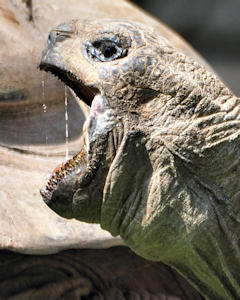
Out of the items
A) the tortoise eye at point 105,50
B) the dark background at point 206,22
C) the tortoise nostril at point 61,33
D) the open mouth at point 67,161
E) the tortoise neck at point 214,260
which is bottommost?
the tortoise neck at point 214,260

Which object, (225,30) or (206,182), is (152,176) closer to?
(206,182)

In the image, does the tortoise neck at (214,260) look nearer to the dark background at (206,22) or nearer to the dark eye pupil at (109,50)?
the dark eye pupil at (109,50)

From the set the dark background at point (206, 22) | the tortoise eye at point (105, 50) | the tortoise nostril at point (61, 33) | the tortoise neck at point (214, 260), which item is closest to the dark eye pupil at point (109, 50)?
the tortoise eye at point (105, 50)

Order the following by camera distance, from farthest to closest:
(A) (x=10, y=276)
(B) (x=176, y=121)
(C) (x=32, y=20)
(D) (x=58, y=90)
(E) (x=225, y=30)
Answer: (E) (x=225, y=30) → (C) (x=32, y=20) → (D) (x=58, y=90) → (A) (x=10, y=276) → (B) (x=176, y=121)

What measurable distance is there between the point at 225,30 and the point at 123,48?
4.58 m

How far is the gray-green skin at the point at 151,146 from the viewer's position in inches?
55.3

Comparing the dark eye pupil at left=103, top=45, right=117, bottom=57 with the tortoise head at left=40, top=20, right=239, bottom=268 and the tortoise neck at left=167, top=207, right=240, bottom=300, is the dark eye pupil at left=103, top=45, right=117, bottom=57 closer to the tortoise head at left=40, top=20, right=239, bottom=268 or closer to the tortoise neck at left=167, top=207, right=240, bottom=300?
the tortoise head at left=40, top=20, right=239, bottom=268

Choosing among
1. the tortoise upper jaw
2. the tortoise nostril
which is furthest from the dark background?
the tortoise nostril

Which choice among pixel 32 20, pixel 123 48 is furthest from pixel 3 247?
pixel 32 20

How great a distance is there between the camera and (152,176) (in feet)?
4.72

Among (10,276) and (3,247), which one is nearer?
(3,247)

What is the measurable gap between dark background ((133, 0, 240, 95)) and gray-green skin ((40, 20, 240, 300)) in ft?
14.2

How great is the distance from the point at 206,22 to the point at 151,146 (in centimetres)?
461

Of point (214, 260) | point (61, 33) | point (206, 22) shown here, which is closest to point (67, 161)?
point (61, 33)
